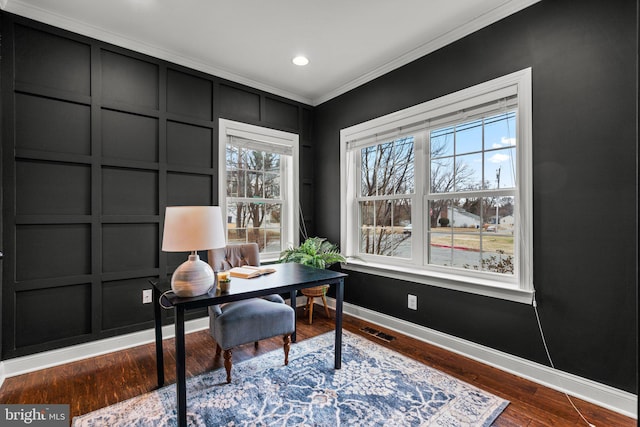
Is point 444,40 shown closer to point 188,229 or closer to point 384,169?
point 384,169

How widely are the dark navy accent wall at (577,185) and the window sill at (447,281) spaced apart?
7cm

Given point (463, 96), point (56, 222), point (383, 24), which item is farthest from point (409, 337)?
point (56, 222)

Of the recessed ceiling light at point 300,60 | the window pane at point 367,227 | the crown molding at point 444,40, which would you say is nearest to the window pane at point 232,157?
the recessed ceiling light at point 300,60

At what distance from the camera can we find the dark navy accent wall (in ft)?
5.88

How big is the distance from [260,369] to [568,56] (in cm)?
301

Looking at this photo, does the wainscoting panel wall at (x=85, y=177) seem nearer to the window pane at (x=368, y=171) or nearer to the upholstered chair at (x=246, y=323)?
the upholstered chair at (x=246, y=323)

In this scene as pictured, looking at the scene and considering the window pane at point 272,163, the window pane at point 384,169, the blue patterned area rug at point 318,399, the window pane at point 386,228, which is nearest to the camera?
the blue patterned area rug at point 318,399

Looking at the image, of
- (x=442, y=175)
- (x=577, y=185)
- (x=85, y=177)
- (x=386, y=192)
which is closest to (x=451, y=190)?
(x=442, y=175)

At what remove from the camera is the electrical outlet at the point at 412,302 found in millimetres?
2857

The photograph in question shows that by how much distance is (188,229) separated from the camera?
1.70 metres

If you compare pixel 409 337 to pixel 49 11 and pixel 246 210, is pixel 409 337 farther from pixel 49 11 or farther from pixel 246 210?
pixel 49 11

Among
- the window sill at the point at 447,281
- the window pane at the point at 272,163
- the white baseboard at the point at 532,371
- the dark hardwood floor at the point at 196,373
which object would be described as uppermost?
the window pane at the point at 272,163

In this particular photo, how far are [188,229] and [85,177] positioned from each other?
1.49m

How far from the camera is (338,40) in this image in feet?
8.86
